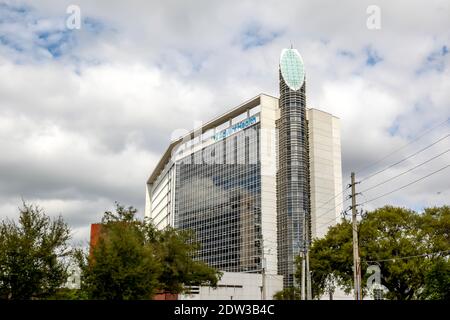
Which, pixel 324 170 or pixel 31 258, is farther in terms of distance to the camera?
pixel 324 170

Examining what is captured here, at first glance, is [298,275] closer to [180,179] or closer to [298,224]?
[298,224]

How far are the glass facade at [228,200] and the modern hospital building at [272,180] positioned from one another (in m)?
0.24

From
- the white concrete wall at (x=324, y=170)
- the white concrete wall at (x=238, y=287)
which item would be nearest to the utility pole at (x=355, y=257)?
the white concrete wall at (x=238, y=287)

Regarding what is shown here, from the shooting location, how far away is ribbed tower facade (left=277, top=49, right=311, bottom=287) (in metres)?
130

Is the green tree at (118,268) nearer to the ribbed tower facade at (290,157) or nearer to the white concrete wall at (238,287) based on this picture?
the white concrete wall at (238,287)

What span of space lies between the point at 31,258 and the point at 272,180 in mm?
103562

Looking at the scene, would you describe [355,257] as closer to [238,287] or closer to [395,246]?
[395,246]

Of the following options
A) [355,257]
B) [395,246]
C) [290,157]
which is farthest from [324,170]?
[355,257]

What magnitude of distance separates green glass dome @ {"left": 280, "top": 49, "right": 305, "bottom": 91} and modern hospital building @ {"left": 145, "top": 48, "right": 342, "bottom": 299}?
241 millimetres

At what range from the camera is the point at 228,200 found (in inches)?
5448

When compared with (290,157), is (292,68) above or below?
above

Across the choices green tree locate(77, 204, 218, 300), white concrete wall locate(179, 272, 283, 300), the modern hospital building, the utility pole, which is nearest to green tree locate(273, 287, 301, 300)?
white concrete wall locate(179, 272, 283, 300)

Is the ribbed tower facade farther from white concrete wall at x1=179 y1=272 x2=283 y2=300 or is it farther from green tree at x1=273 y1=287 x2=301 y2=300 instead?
green tree at x1=273 y1=287 x2=301 y2=300

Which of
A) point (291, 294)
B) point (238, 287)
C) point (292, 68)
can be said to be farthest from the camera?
point (292, 68)
